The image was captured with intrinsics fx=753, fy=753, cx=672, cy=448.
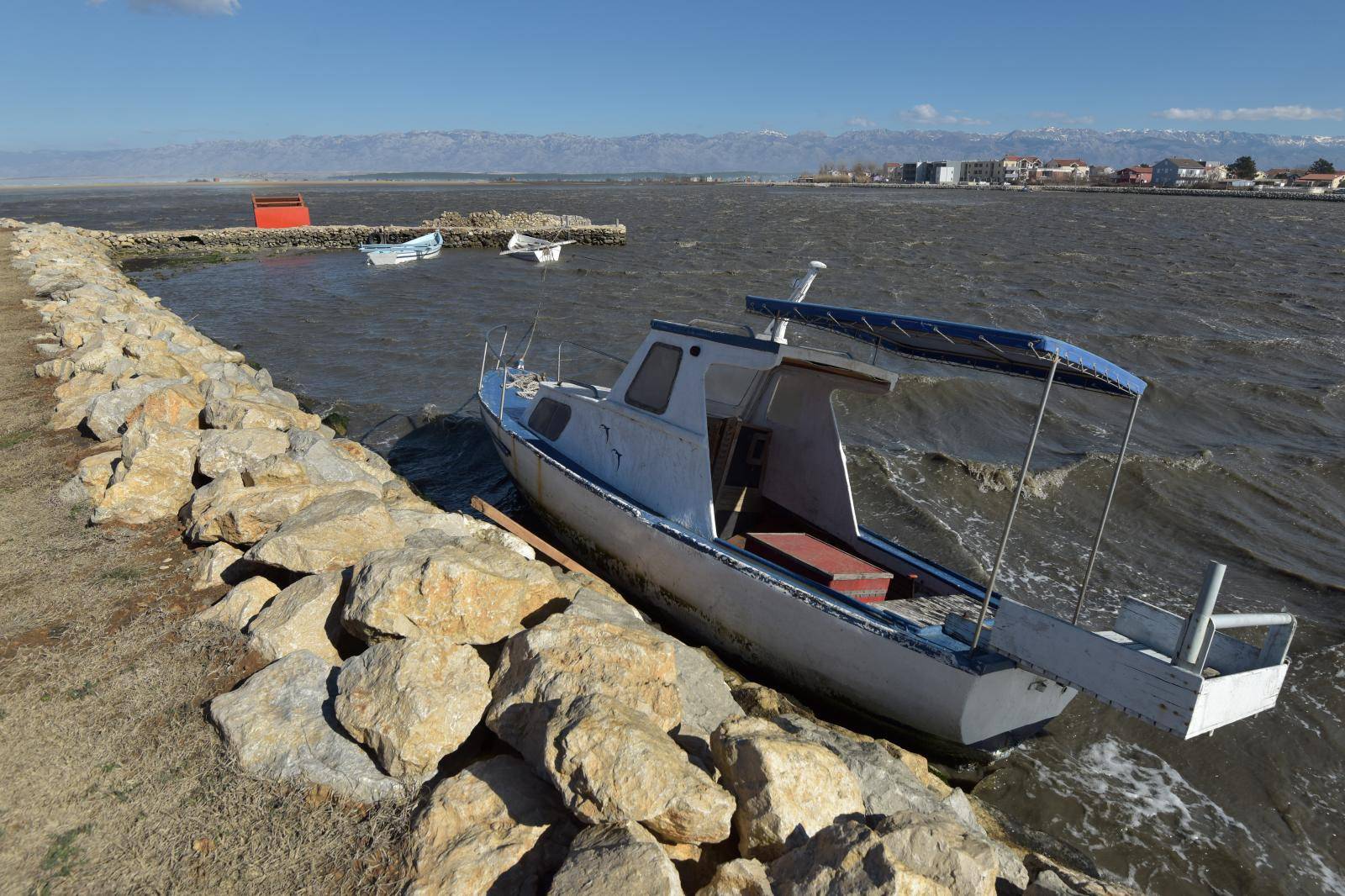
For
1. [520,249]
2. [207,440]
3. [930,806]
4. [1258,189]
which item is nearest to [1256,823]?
[930,806]

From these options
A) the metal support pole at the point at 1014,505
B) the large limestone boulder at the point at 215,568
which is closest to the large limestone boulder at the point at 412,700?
the large limestone boulder at the point at 215,568

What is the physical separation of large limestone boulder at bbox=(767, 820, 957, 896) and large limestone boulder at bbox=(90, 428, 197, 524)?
655 centimetres

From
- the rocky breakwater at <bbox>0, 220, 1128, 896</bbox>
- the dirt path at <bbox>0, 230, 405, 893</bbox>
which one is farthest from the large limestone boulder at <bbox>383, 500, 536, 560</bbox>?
the dirt path at <bbox>0, 230, 405, 893</bbox>

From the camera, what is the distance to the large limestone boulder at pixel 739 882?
3559 millimetres

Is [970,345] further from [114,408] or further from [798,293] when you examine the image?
[114,408]

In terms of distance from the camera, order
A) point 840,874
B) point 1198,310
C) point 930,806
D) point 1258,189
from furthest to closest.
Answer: point 1258,189
point 1198,310
point 930,806
point 840,874

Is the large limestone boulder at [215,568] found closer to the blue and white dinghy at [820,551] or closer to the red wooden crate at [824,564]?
the blue and white dinghy at [820,551]

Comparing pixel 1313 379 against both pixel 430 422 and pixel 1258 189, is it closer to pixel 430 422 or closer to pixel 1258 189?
pixel 430 422

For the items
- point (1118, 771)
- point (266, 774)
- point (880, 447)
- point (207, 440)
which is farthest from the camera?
point (880, 447)

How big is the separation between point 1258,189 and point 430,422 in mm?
167676

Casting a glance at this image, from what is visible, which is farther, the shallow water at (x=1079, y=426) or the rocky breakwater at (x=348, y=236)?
the rocky breakwater at (x=348, y=236)

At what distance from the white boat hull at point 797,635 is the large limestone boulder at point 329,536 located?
8.79 feet

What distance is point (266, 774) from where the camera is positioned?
4.26m

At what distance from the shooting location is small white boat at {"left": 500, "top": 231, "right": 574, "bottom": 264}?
1590 inches
